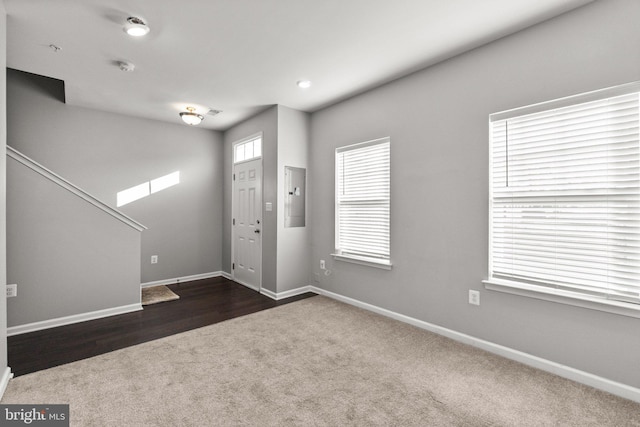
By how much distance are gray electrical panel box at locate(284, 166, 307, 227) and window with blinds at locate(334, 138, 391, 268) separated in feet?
2.02

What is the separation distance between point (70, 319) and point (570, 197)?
193 inches

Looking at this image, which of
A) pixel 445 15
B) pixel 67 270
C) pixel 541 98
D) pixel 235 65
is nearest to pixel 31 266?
pixel 67 270

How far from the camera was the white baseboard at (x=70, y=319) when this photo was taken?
310 centimetres

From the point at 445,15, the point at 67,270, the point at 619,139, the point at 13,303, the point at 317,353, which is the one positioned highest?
the point at 445,15

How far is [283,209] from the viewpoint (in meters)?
4.35

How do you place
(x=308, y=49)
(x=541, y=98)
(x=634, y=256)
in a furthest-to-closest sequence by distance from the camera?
(x=308, y=49), (x=541, y=98), (x=634, y=256)

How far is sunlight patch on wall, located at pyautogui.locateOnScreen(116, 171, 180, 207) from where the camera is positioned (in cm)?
474

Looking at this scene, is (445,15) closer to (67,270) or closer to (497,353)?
(497,353)

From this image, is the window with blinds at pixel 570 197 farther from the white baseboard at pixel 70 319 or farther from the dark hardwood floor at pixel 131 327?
the white baseboard at pixel 70 319

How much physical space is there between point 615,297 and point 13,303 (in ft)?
17.1

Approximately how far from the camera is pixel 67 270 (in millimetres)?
3352

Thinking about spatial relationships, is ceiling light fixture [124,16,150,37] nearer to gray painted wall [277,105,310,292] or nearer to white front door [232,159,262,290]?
gray painted wall [277,105,310,292]

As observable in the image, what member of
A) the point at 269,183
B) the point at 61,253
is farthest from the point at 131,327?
the point at 269,183

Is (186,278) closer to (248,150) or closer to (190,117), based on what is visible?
(248,150)
